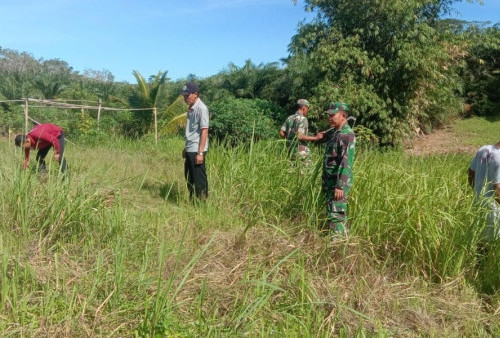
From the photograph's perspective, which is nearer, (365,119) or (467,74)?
(365,119)

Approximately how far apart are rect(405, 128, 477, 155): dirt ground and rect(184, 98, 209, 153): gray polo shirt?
413 inches

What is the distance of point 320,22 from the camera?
12.8 m

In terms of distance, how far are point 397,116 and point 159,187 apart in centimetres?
851

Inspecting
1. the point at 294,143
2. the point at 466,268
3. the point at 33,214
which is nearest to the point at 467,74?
the point at 294,143

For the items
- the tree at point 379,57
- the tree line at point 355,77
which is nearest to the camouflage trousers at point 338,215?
the tree line at point 355,77

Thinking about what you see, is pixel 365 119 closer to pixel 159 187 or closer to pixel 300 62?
pixel 300 62

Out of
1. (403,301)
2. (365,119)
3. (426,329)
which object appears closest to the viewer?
(426,329)

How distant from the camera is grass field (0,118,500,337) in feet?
8.90

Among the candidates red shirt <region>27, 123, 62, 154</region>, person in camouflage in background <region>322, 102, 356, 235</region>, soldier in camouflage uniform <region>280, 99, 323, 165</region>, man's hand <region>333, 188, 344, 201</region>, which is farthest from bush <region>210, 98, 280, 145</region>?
man's hand <region>333, 188, 344, 201</region>

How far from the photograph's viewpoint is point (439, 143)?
51.7 feet

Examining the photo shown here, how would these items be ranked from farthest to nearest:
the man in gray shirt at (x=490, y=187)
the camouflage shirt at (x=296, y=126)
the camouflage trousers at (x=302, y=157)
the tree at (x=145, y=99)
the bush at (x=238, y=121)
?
the tree at (x=145, y=99), the bush at (x=238, y=121), the camouflage shirt at (x=296, y=126), the camouflage trousers at (x=302, y=157), the man in gray shirt at (x=490, y=187)

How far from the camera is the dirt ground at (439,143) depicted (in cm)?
1461

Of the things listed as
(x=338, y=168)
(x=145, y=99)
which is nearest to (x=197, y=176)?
(x=338, y=168)

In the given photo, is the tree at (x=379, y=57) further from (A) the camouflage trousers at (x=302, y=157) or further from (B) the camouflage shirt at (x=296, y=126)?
(A) the camouflage trousers at (x=302, y=157)
